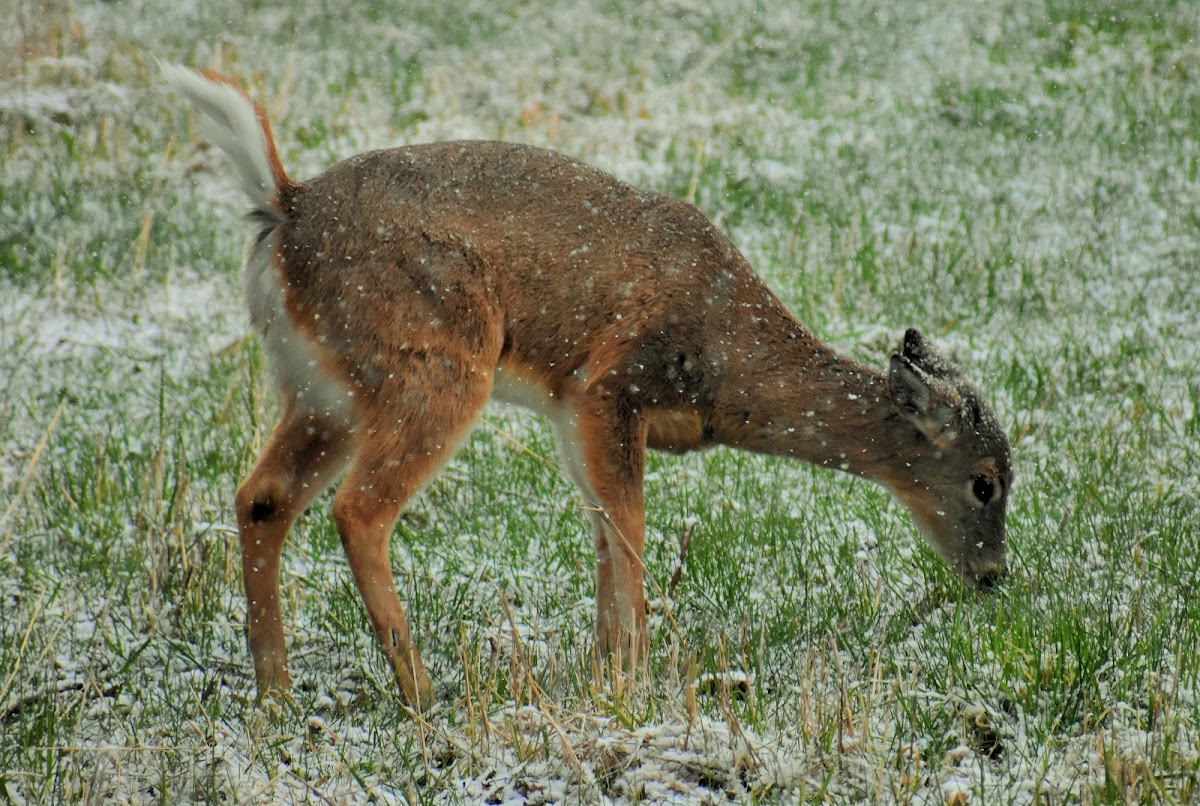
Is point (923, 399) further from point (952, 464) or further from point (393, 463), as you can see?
point (393, 463)

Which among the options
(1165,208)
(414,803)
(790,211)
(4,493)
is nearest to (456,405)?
(414,803)

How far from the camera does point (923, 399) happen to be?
15.4 feet

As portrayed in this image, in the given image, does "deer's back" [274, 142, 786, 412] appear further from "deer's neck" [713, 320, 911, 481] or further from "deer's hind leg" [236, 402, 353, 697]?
"deer's hind leg" [236, 402, 353, 697]

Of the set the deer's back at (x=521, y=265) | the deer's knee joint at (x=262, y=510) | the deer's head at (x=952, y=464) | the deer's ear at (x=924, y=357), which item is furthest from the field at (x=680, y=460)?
the deer's back at (x=521, y=265)

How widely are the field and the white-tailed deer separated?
247mm

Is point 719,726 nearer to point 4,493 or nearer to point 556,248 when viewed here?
point 556,248

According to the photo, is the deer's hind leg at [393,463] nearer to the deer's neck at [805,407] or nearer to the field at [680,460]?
the field at [680,460]

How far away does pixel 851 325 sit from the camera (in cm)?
700

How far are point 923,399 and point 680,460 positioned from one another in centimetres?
151

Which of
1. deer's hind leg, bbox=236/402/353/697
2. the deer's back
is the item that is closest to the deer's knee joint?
deer's hind leg, bbox=236/402/353/697

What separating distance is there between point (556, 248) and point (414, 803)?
186 centimetres

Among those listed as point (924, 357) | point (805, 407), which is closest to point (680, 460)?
point (805, 407)

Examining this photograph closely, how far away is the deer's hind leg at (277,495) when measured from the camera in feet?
14.1

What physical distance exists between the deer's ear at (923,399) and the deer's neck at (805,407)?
0.07m
